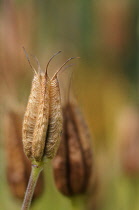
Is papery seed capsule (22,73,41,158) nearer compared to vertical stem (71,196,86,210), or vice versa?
papery seed capsule (22,73,41,158)

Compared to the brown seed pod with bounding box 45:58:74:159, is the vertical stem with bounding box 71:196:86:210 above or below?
below

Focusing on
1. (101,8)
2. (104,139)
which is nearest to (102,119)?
(104,139)

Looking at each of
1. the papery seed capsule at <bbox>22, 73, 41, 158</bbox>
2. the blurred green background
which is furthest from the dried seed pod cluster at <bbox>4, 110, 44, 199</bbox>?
the papery seed capsule at <bbox>22, 73, 41, 158</bbox>

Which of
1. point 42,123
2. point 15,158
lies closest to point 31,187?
point 42,123

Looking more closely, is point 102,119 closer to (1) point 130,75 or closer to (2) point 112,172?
(2) point 112,172

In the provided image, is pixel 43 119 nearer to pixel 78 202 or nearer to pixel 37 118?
pixel 37 118

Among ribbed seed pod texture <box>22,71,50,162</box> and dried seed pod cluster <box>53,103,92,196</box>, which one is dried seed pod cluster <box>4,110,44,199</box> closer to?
dried seed pod cluster <box>53,103,92,196</box>

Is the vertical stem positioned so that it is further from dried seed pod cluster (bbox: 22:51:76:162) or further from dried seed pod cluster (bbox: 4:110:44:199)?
dried seed pod cluster (bbox: 22:51:76:162)

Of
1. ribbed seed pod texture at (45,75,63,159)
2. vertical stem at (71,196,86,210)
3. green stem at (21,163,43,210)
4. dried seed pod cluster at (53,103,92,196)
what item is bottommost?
vertical stem at (71,196,86,210)

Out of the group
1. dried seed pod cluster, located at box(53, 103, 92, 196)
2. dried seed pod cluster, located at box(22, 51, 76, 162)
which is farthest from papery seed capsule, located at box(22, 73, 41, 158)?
dried seed pod cluster, located at box(53, 103, 92, 196)
